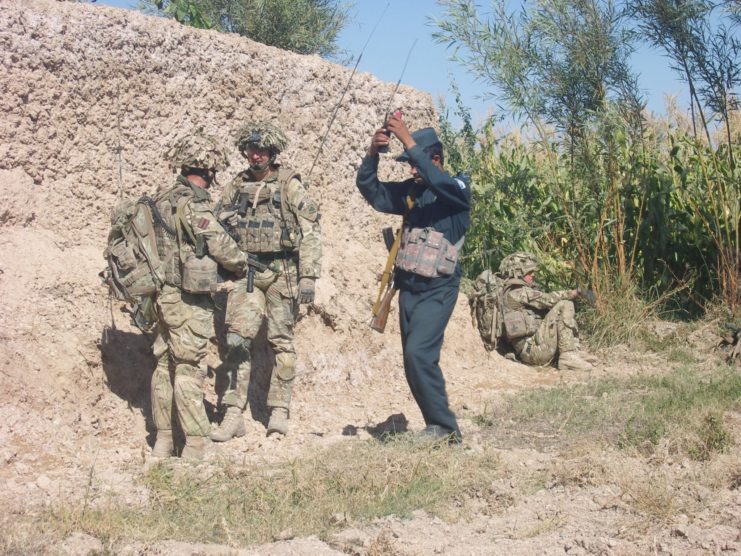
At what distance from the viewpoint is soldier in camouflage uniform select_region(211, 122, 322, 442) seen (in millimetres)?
6621

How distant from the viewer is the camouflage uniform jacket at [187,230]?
5.93 m

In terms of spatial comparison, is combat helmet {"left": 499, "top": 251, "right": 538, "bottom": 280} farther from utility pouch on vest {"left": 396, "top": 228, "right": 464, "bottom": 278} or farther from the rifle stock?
utility pouch on vest {"left": 396, "top": 228, "right": 464, "bottom": 278}

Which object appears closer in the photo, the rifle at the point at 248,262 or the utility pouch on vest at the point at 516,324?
the rifle at the point at 248,262

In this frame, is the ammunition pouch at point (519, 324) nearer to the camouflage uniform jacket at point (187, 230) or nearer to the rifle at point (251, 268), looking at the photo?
the rifle at point (251, 268)

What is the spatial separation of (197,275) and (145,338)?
49.1 inches

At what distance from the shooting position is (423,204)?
20.0 ft

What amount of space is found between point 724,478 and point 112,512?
3282 mm

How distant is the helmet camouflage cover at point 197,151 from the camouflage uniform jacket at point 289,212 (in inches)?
24.3

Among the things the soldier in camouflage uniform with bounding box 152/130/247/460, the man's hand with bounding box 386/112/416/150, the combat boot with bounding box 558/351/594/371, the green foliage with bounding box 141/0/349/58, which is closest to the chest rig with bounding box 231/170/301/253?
the soldier in camouflage uniform with bounding box 152/130/247/460

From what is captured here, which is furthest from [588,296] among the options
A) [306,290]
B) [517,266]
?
[306,290]

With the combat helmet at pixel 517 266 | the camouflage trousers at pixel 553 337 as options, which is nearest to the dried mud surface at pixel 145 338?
the camouflage trousers at pixel 553 337

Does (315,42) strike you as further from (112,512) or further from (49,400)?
(112,512)

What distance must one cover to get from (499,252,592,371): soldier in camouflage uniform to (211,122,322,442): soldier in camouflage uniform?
3.01 m

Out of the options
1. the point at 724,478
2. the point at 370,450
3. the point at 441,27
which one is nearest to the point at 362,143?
the point at 441,27
